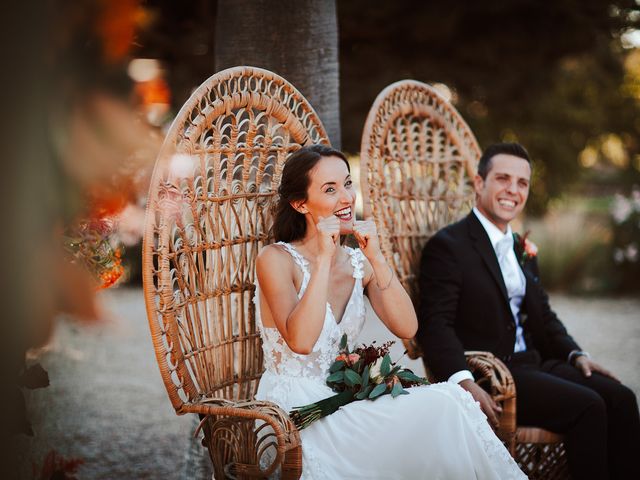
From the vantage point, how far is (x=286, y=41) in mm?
3879

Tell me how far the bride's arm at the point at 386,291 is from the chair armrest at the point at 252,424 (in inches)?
27.8

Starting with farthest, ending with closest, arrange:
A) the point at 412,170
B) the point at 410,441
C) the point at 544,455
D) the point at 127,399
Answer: the point at 127,399, the point at 412,170, the point at 544,455, the point at 410,441

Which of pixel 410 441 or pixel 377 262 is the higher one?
pixel 377 262

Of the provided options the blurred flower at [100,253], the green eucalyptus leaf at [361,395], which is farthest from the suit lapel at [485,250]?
the blurred flower at [100,253]

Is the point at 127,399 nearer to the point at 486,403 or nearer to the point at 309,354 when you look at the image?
→ the point at 309,354

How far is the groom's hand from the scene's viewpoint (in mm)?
3162

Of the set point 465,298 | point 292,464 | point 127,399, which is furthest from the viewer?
point 127,399

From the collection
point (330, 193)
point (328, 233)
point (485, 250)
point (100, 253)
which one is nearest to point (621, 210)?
point (485, 250)

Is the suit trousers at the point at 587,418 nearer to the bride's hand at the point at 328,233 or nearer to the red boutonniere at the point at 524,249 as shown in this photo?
the red boutonniere at the point at 524,249

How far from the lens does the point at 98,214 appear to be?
1.90 m

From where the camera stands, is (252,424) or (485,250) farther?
(485,250)

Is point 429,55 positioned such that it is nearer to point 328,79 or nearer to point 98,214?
point 328,79

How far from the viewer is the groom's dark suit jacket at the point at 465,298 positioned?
351 centimetres

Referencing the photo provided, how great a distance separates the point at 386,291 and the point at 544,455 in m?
1.15
